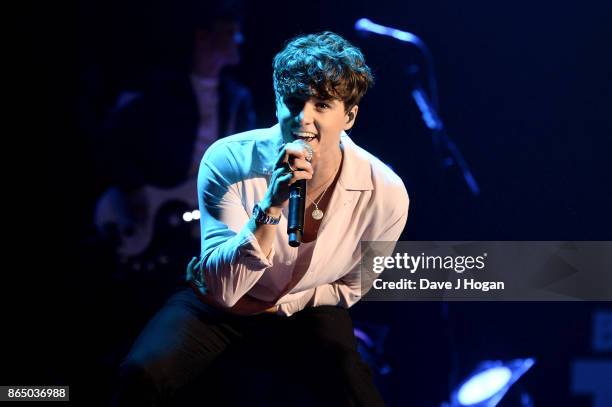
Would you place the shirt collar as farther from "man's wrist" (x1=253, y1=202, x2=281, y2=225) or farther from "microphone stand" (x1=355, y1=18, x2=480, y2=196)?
"microphone stand" (x1=355, y1=18, x2=480, y2=196)

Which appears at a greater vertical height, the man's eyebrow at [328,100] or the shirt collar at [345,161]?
the man's eyebrow at [328,100]

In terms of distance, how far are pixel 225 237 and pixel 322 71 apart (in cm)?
61

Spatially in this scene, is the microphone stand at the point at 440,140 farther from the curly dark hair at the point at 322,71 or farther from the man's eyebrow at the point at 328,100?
the man's eyebrow at the point at 328,100

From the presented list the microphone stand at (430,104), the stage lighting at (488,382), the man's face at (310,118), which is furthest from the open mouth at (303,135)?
the stage lighting at (488,382)

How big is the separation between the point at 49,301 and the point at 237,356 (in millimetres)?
1008

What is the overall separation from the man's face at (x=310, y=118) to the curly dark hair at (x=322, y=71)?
0.06 ft

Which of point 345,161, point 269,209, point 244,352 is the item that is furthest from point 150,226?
point 269,209

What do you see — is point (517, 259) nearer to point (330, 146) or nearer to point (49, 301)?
point (330, 146)

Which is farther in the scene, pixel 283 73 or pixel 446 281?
pixel 446 281

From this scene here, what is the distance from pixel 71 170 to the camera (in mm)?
3020

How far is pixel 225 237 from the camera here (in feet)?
7.61

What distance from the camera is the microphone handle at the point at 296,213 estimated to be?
197 centimetres

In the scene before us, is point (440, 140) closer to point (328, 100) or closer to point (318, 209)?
point (318, 209)

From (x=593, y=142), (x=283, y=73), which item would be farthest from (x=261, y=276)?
(x=593, y=142)
